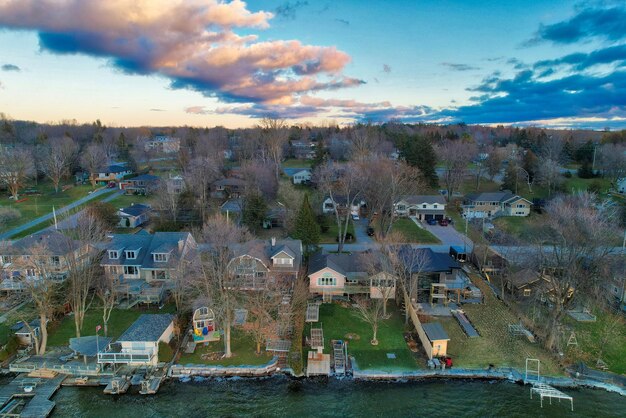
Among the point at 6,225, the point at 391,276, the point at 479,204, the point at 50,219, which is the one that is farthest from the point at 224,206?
the point at 479,204

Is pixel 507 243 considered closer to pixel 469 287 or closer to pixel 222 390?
pixel 469 287

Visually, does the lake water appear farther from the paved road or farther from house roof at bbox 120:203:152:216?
the paved road

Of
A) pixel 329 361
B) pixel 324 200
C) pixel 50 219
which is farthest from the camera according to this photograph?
pixel 324 200

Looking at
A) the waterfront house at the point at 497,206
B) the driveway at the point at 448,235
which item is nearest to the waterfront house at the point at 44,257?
the driveway at the point at 448,235

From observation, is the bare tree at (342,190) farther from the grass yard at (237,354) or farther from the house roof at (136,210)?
the house roof at (136,210)

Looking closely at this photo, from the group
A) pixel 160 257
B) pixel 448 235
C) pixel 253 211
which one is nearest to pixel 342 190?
pixel 253 211

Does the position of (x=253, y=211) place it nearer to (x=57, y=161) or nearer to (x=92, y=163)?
(x=92, y=163)
